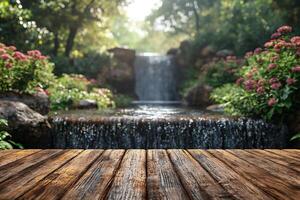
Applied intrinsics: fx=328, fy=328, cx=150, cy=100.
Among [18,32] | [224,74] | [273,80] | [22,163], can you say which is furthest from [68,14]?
[22,163]

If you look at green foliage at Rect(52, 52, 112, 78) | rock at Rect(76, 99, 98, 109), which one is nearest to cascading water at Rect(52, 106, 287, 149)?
rock at Rect(76, 99, 98, 109)

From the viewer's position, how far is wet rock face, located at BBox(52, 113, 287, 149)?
6.99 metres

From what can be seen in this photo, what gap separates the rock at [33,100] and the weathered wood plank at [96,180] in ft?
19.6

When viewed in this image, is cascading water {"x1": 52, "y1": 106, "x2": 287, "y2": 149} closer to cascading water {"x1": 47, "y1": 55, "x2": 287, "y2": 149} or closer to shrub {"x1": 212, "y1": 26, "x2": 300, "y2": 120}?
cascading water {"x1": 47, "y1": 55, "x2": 287, "y2": 149}

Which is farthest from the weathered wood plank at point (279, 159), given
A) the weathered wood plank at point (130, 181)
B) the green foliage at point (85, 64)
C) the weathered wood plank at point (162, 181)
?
the green foliage at point (85, 64)

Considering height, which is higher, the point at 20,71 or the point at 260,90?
the point at 20,71

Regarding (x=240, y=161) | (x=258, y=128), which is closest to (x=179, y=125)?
(x=258, y=128)

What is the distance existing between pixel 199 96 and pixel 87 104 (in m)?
6.17

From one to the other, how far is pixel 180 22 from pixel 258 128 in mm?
29803

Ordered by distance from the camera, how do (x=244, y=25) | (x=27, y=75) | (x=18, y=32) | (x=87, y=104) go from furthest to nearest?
(x=244, y=25), (x=18, y=32), (x=87, y=104), (x=27, y=75)

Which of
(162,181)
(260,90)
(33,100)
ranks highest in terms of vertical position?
(260,90)

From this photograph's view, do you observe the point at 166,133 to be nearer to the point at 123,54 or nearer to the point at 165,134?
the point at 165,134

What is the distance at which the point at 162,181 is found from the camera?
7.60ft

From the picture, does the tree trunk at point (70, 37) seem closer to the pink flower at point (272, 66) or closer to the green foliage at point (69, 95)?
the green foliage at point (69, 95)
